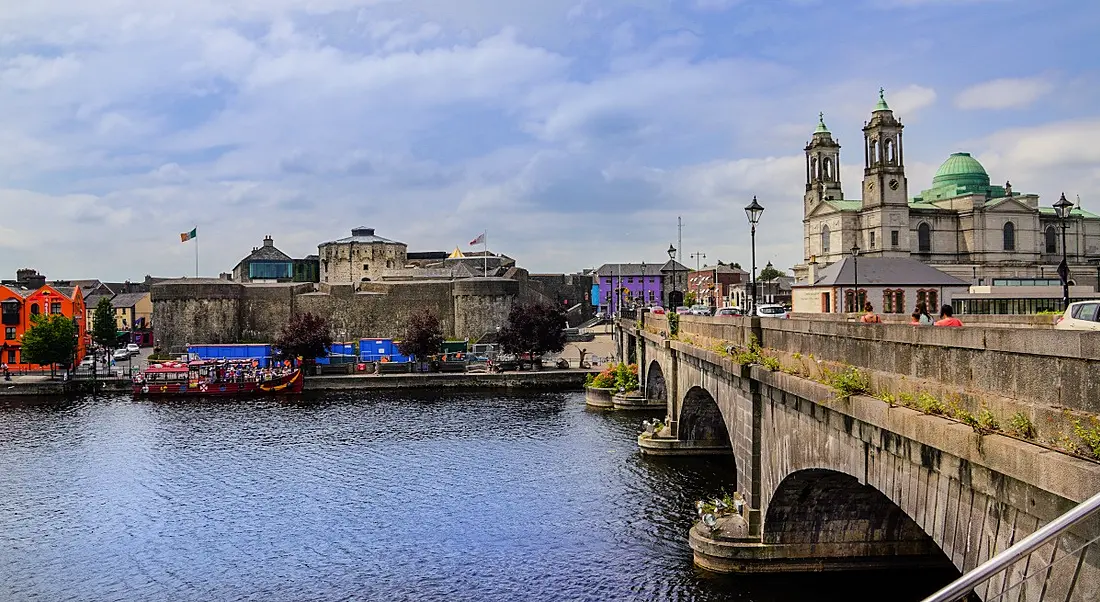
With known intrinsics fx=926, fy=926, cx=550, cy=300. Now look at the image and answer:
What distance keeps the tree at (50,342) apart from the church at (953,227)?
6055cm

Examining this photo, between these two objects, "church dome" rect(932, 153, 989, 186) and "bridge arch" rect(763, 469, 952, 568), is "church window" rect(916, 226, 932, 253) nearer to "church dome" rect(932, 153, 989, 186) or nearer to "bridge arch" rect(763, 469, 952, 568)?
"church dome" rect(932, 153, 989, 186)

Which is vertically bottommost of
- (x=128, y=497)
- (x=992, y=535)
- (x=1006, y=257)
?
(x=128, y=497)

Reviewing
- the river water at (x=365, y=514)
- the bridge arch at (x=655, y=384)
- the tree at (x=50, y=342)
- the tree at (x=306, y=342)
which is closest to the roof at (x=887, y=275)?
the bridge arch at (x=655, y=384)

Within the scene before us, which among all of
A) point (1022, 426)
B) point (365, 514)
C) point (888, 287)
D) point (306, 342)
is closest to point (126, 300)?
point (306, 342)

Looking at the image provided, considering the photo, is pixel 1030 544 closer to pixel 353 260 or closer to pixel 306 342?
pixel 306 342

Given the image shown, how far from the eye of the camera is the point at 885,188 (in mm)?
84438

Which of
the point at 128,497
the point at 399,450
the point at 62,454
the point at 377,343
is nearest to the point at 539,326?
the point at 377,343

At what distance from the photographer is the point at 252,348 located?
76.8 metres

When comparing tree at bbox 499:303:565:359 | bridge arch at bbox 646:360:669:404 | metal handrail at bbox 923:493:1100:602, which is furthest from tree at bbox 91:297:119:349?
metal handrail at bbox 923:493:1100:602

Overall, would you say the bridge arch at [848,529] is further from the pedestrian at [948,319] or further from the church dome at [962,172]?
the church dome at [962,172]

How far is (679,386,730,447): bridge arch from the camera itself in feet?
106

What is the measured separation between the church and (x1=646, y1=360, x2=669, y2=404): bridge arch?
39.2m

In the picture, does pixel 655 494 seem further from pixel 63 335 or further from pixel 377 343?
pixel 63 335

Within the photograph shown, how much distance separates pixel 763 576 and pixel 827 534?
1544 millimetres
